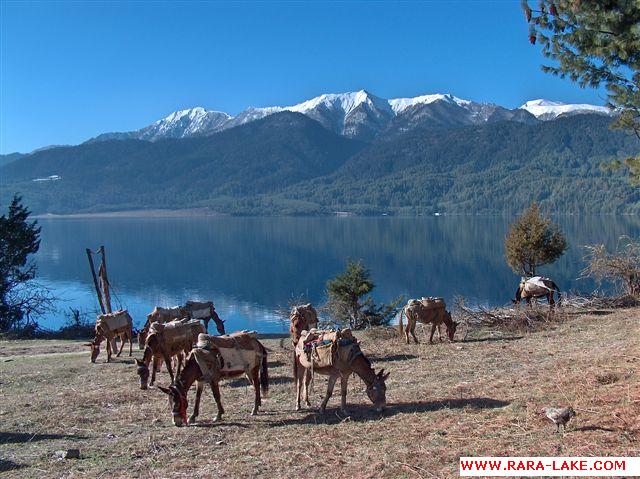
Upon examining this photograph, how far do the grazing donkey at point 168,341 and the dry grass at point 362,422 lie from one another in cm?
91

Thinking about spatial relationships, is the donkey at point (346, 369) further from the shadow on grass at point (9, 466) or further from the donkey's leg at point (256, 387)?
the shadow on grass at point (9, 466)

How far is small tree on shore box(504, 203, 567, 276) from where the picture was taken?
29.1m

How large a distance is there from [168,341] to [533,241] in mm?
19942

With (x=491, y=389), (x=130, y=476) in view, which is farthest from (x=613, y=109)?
(x=130, y=476)

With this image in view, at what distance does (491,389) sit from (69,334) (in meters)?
24.2

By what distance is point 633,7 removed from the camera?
12945 millimetres

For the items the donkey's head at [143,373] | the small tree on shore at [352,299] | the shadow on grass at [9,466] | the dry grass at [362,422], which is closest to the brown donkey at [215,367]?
the dry grass at [362,422]

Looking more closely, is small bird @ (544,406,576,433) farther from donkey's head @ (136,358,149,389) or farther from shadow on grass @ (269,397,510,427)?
donkey's head @ (136,358,149,389)

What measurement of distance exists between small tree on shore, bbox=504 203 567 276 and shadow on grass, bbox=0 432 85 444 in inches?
927

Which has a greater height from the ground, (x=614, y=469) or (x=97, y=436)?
(x=614, y=469)

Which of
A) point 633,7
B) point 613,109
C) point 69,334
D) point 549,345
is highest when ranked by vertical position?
point 633,7

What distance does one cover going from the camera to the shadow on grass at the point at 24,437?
10684mm

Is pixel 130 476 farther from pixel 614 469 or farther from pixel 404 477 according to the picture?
pixel 614 469

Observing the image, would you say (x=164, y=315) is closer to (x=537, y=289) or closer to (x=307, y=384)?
(x=307, y=384)
